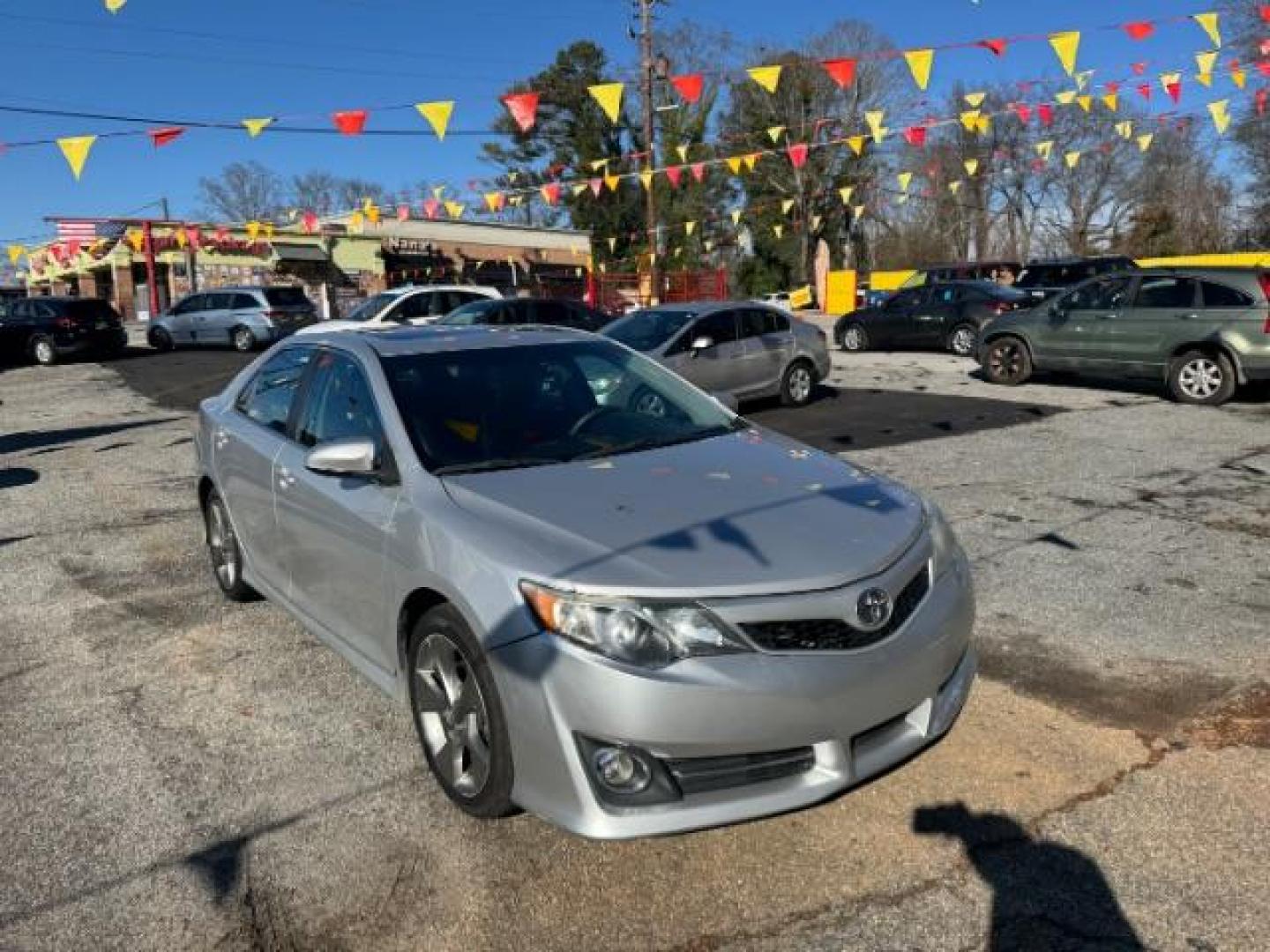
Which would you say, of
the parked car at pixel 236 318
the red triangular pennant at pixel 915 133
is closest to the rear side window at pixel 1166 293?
the red triangular pennant at pixel 915 133

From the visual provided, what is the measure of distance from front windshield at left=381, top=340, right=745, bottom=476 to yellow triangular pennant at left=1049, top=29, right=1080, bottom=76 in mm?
11230

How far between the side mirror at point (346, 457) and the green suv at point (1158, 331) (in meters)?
11.1

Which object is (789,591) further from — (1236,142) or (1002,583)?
(1236,142)

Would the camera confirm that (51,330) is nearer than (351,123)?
No

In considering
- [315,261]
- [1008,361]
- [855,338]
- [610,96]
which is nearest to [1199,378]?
[1008,361]

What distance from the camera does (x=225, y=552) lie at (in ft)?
17.1

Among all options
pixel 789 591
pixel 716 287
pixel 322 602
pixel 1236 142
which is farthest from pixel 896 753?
pixel 1236 142

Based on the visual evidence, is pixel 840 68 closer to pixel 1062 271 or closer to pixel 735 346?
pixel 735 346

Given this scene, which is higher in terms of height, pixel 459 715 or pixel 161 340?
pixel 161 340

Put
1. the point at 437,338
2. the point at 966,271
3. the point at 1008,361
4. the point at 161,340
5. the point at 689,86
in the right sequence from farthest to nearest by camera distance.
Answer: the point at 966,271 → the point at 161,340 → the point at 689,86 → the point at 1008,361 → the point at 437,338

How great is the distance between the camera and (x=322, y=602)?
3900 millimetres

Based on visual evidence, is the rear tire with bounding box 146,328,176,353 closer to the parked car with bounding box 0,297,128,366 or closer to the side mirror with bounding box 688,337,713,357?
the parked car with bounding box 0,297,128,366

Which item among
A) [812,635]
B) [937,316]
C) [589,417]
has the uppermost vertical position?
[937,316]

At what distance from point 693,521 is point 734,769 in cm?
76
